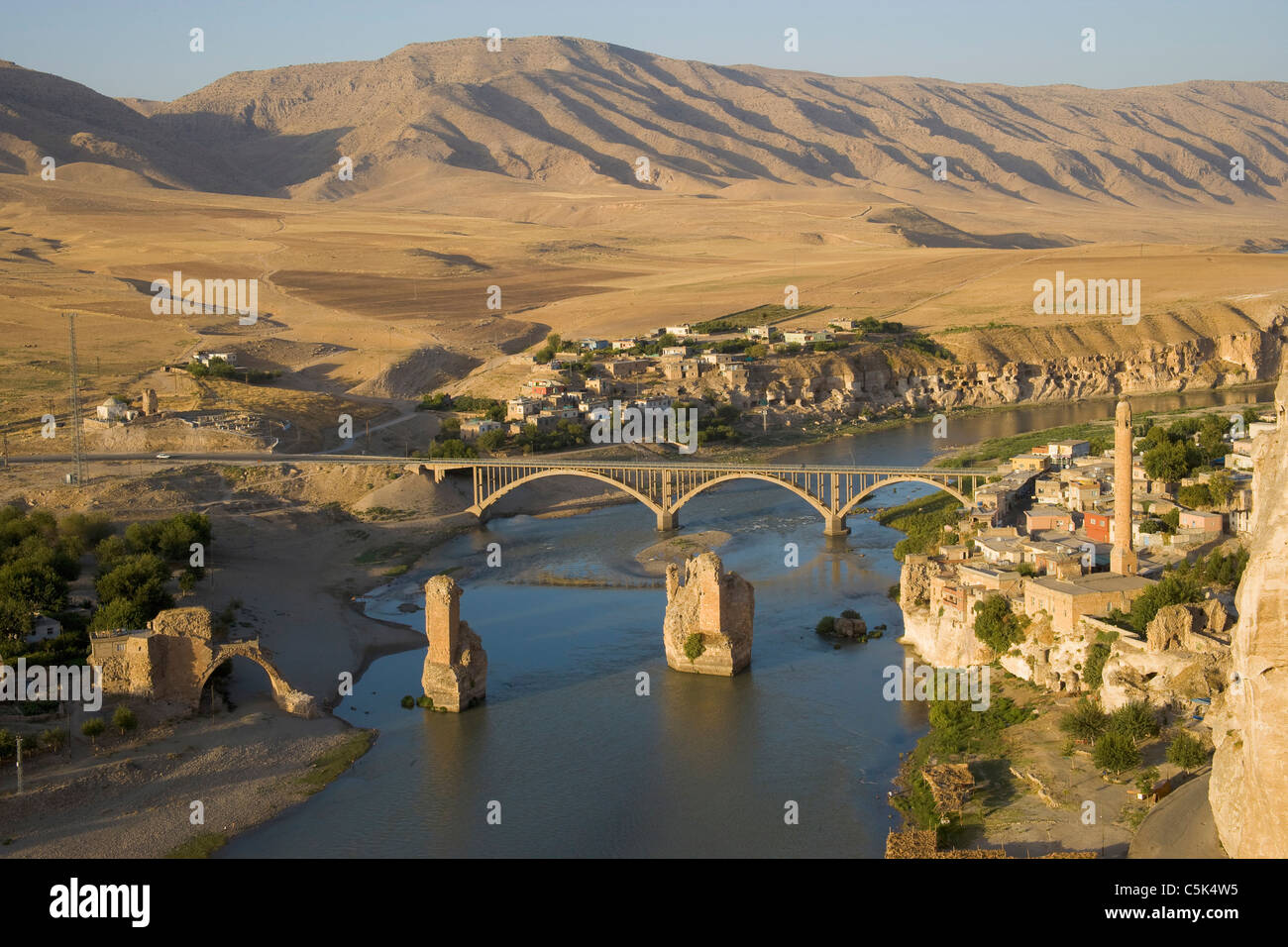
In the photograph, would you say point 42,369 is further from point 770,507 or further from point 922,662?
point 922,662

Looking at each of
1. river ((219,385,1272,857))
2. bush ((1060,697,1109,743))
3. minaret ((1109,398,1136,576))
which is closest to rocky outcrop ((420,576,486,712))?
river ((219,385,1272,857))

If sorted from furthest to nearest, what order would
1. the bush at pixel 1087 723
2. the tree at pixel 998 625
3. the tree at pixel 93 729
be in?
the tree at pixel 998 625, the tree at pixel 93 729, the bush at pixel 1087 723

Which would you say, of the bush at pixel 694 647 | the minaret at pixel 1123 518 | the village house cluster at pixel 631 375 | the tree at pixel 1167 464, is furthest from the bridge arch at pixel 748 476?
the minaret at pixel 1123 518

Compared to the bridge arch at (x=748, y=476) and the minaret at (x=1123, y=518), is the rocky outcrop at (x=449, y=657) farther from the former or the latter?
the bridge arch at (x=748, y=476)

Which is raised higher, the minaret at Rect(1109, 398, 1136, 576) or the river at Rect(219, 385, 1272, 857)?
the minaret at Rect(1109, 398, 1136, 576)

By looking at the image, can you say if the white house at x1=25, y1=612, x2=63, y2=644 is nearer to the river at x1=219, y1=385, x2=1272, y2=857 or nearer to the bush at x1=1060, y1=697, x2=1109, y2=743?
the river at x1=219, y1=385, x2=1272, y2=857
